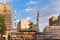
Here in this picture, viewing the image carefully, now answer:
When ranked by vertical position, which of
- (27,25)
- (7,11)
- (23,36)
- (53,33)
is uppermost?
(7,11)

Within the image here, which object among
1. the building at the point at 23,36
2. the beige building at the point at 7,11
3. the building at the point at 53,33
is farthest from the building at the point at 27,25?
the building at the point at 53,33

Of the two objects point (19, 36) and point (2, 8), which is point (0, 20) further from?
point (2, 8)

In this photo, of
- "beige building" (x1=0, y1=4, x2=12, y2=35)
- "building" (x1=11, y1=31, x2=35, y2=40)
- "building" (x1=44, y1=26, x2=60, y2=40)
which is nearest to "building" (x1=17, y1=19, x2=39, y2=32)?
"beige building" (x1=0, y1=4, x2=12, y2=35)

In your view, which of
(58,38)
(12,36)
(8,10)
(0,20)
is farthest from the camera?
(8,10)

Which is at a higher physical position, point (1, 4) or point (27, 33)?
point (1, 4)

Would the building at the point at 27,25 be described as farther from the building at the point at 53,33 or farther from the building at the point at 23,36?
the building at the point at 53,33

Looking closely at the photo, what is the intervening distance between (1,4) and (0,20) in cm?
3339

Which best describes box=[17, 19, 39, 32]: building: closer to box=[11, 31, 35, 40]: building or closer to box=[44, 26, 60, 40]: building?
box=[11, 31, 35, 40]: building

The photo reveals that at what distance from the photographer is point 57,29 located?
40625 millimetres

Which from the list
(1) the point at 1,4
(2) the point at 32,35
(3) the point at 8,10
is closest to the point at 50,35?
(2) the point at 32,35

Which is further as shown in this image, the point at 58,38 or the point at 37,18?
the point at 37,18

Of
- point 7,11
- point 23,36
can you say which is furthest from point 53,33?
point 7,11

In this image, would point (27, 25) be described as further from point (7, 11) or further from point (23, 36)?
point (23, 36)

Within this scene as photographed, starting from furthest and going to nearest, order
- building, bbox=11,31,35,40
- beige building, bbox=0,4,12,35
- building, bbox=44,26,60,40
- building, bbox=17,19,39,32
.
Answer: beige building, bbox=0,4,12,35 → building, bbox=17,19,39,32 → building, bbox=11,31,35,40 → building, bbox=44,26,60,40
